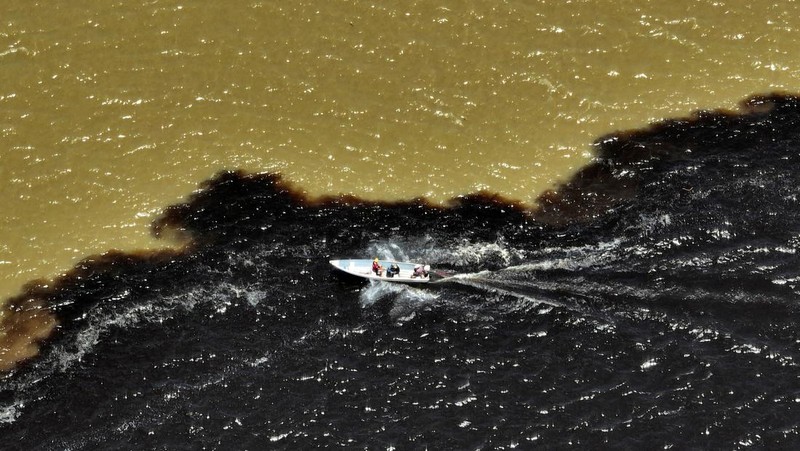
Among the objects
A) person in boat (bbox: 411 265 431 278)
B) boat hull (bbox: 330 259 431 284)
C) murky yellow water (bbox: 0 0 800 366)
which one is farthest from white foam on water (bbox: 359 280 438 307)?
murky yellow water (bbox: 0 0 800 366)

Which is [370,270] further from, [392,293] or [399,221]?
[399,221]

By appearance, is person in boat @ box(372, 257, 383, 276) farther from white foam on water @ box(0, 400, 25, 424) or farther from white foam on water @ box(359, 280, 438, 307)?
white foam on water @ box(0, 400, 25, 424)

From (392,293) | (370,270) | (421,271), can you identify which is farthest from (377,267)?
(421,271)

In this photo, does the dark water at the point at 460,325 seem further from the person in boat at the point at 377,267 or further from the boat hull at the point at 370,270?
the person in boat at the point at 377,267

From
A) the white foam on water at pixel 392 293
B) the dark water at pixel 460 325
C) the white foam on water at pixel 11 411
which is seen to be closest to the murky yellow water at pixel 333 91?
the dark water at pixel 460 325

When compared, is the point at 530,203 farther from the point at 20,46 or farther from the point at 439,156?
the point at 20,46

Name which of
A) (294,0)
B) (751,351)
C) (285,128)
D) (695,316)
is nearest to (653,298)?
(695,316)
